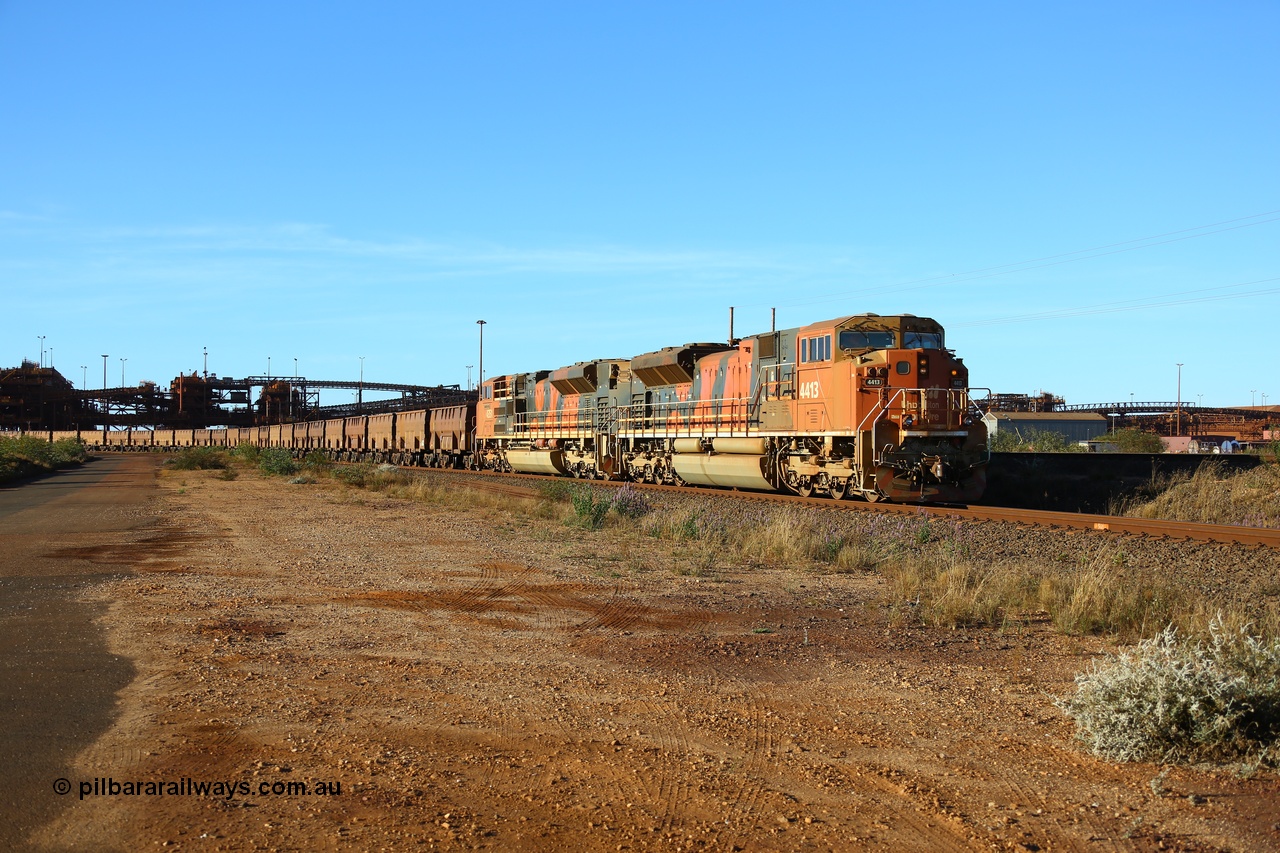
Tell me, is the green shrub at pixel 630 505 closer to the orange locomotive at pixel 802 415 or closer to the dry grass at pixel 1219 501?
the orange locomotive at pixel 802 415

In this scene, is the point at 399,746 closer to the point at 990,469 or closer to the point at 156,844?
the point at 156,844

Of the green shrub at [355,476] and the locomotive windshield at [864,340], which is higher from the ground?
the locomotive windshield at [864,340]

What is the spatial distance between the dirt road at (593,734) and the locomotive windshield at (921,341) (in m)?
10.7

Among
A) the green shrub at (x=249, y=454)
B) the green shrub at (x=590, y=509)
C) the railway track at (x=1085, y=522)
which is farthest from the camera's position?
the green shrub at (x=249, y=454)

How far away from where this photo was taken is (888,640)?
8.41 metres

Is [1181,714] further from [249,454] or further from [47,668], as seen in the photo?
[249,454]

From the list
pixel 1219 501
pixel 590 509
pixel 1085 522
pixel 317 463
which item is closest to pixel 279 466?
pixel 317 463

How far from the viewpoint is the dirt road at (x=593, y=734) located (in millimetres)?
4414

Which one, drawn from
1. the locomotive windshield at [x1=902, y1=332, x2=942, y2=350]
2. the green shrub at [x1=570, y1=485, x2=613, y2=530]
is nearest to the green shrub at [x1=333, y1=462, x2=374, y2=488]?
the green shrub at [x1=570, y1=485, x2=613, y2=530]

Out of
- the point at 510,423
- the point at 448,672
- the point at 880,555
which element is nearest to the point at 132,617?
the point at 448,672

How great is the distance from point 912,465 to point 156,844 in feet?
55.7

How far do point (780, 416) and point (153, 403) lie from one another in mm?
102173

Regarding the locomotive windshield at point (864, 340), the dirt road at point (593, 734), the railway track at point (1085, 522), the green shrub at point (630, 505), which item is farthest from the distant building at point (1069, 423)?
the dirt road at point (593, 734)

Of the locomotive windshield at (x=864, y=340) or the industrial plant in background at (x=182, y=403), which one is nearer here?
the locomotive windshield at (x=864, y=340)
